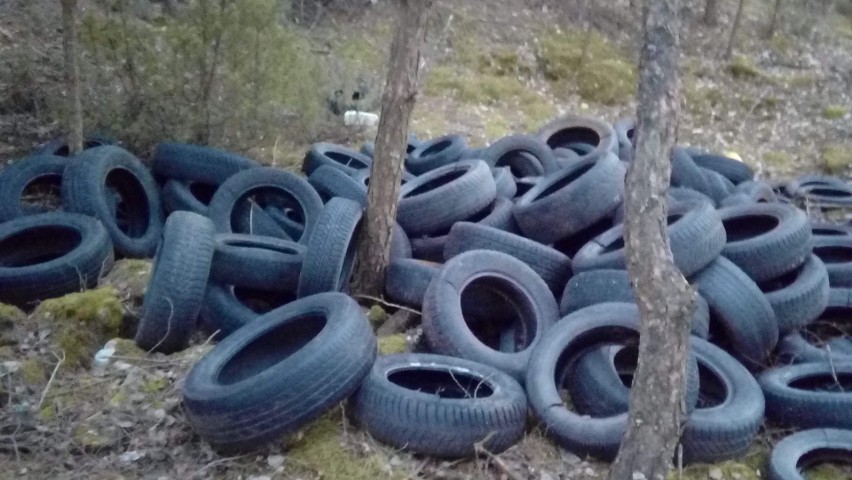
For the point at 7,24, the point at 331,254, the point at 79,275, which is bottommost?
the point at 79,275

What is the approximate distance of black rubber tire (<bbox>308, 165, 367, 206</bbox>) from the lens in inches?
340

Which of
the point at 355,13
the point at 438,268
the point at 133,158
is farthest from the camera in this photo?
A: the point at 355,13

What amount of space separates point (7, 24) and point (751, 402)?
424 inches

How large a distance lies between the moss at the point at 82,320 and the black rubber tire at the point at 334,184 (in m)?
2.67

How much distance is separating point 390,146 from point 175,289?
2.01 metres

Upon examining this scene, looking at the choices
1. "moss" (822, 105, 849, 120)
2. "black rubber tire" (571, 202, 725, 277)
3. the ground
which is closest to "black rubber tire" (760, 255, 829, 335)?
"black rubber tire" (571, 202, 725, 277)

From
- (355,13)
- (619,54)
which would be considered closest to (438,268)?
(355,13)

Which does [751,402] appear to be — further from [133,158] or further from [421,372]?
[133,158]

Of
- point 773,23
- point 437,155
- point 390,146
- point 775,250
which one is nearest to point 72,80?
point 437,155

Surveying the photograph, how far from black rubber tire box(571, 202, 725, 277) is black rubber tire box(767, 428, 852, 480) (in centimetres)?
145

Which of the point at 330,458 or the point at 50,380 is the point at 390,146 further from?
the point at 50,380

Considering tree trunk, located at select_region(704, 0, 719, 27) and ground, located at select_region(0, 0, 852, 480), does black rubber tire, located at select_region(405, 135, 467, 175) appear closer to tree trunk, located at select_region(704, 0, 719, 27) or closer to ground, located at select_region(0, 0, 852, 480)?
ground, located at select_region(0, 0, 852, 480)

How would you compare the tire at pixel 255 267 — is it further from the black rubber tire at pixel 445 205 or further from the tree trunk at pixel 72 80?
the tree trunk at pixel 72 80

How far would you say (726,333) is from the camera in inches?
262
